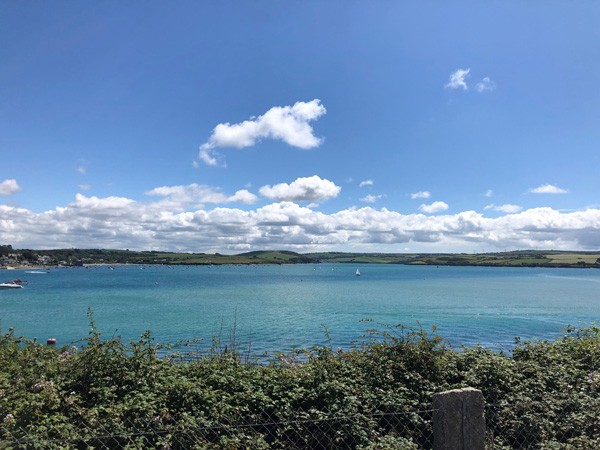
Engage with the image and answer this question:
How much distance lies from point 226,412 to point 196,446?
1.08m

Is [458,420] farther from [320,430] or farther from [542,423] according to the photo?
[542,423]

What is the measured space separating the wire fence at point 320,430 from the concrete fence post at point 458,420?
78 centimetres

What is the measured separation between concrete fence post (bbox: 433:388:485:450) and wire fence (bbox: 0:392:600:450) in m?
0.78

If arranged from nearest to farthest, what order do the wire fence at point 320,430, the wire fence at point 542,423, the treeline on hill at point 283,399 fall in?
the wire fence at point 320,430 → the treeline on hill at point 283,399 → the wire fence at point 542,423

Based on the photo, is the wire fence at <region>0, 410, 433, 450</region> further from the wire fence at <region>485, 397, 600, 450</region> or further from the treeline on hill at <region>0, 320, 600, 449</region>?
the wire fence at <region>485, 397, 600, 450</region>

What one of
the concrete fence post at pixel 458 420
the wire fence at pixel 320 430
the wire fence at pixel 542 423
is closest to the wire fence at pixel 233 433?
the wire fence at pixel 320 430

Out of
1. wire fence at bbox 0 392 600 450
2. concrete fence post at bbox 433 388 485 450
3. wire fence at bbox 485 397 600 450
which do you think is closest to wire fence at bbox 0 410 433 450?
wire fence at bbox 0 392 600 450

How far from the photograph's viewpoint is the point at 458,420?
4504 millimetres

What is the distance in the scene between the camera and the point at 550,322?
3741 cm

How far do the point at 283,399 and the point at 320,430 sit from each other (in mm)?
800

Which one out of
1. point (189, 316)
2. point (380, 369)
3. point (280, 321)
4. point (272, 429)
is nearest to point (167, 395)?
point (272, 429)

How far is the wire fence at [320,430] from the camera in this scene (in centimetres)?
539

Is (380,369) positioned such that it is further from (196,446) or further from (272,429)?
(196,446)

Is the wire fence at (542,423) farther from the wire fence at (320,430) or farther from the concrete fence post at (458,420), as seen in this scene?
the concrete fence post at (458,420)
